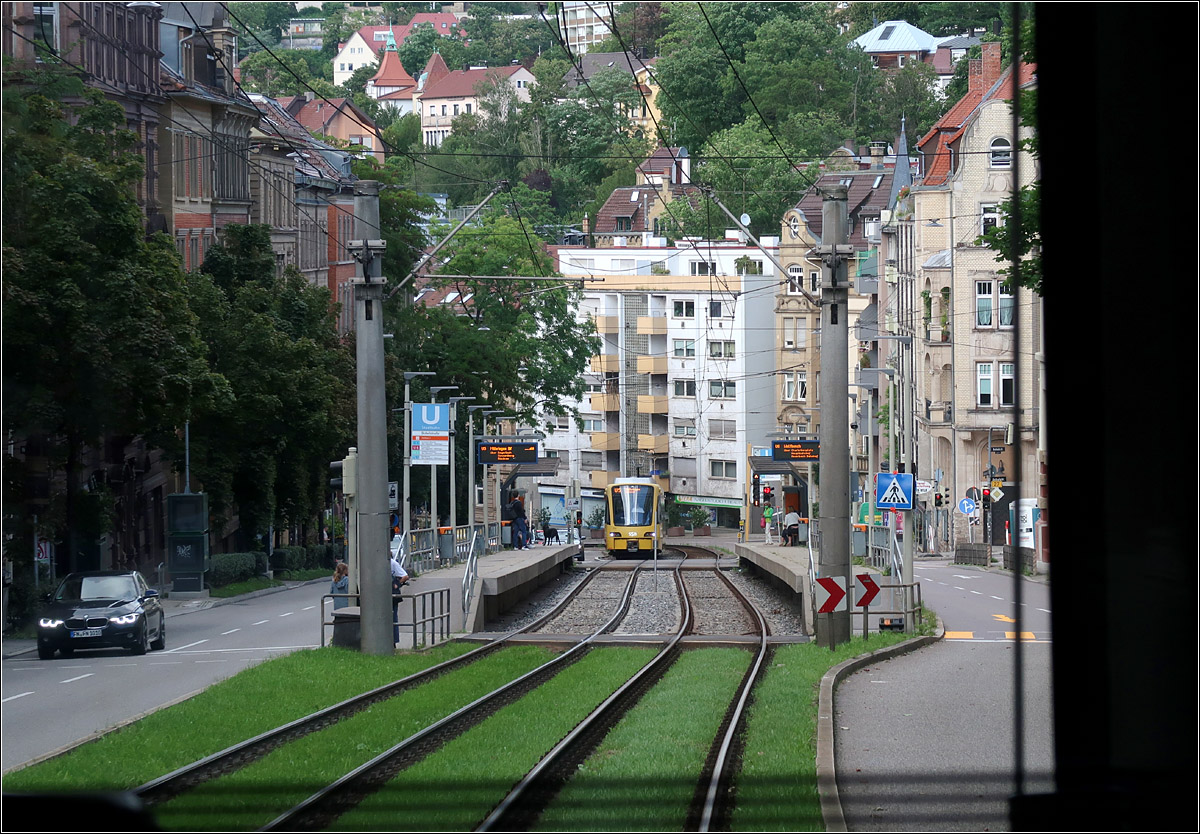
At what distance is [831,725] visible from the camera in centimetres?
1417

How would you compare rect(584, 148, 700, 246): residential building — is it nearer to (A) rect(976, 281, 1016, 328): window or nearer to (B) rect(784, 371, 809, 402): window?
(B) rect(784, 371, 809, 402): window

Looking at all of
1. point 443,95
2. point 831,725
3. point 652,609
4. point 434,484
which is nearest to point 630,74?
point 434,484

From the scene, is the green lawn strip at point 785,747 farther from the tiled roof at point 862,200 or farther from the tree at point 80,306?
the tiled roof at point 862,200

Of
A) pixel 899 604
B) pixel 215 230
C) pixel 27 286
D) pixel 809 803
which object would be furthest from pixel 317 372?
pixel 809 803

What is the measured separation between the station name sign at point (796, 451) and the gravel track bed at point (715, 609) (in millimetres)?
3658

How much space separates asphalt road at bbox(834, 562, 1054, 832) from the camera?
10430 millimetres

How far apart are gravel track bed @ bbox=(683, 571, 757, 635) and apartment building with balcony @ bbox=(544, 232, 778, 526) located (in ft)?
136

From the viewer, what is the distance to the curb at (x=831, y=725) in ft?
33.0

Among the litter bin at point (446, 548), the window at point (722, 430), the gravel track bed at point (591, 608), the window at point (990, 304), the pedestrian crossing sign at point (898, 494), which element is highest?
the window at point (990, 304)

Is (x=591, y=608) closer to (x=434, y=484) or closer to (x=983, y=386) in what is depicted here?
(x=434, y=484)

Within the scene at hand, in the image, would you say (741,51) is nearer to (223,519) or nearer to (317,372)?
(317,372)

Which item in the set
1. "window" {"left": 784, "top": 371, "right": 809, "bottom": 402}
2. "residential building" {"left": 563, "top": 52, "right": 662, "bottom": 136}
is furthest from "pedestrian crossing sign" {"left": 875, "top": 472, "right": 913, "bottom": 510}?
"window" {"left": 784, "top": 371, "right": 809, "bottom": 402}

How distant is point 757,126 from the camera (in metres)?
52.1

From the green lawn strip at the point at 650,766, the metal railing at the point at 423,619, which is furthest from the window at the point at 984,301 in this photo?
the green lawn strip at the point at 650,766
